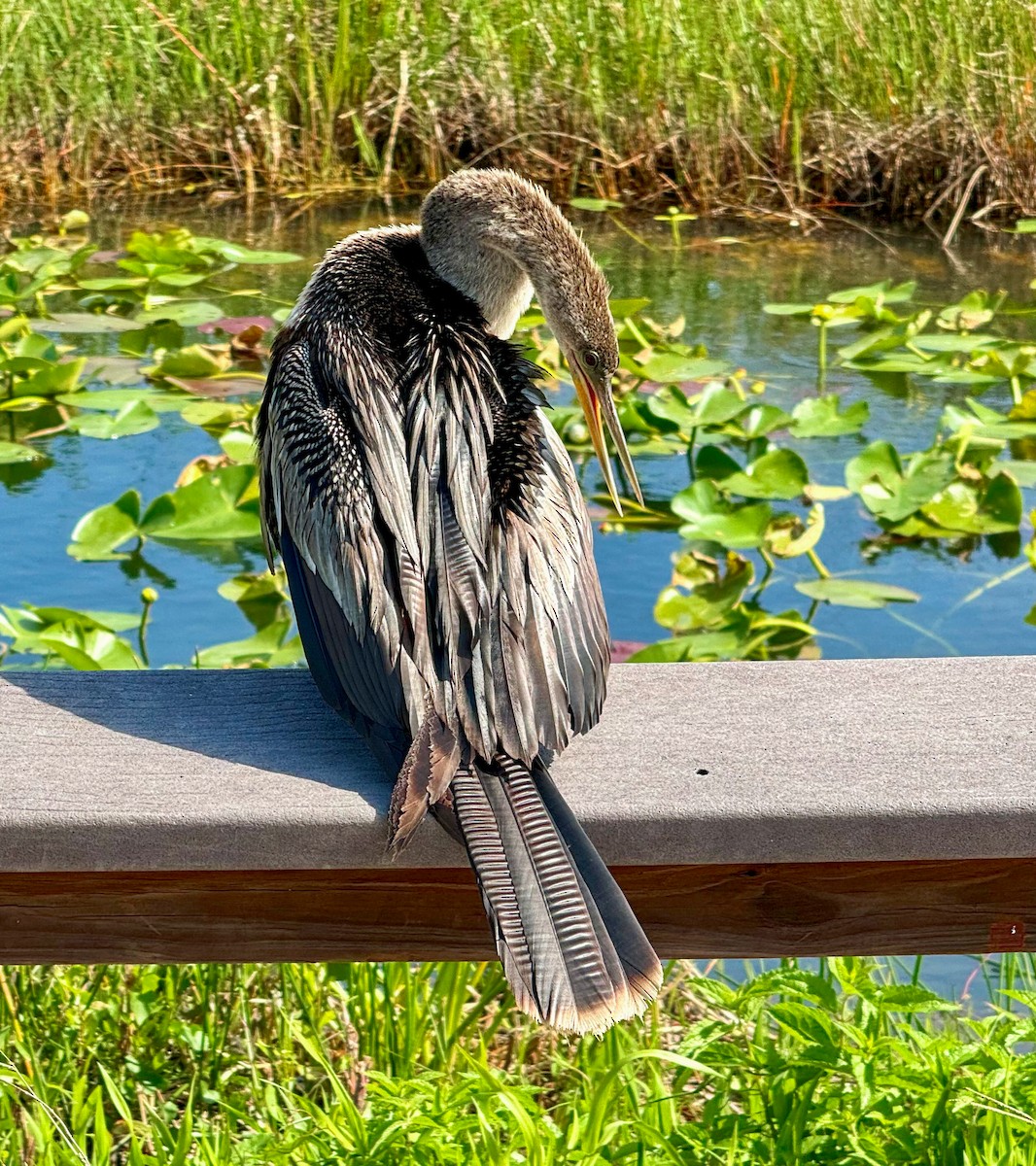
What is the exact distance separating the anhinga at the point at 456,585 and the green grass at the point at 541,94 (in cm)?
403

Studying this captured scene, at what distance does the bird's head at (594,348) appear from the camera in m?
2.13

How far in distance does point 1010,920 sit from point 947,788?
0.16 m

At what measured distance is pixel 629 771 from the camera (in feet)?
4.43

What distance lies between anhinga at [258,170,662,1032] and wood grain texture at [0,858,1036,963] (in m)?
0.10

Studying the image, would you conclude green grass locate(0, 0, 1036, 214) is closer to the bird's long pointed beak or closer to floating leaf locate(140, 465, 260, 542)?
floating leaf locate(140, 465, 260, 542)

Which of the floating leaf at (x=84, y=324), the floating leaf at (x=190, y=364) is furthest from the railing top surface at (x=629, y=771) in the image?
the floating leaf at (x=84, y=324)

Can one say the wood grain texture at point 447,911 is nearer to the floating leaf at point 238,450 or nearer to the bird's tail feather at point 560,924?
the bird's tail feather at point 560,924

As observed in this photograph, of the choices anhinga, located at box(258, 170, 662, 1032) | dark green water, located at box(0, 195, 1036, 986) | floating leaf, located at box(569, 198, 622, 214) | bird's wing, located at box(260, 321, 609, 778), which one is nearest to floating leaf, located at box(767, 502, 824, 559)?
dark green water, located at box(0, 195, 1036, 986)

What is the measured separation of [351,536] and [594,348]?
2.43 feet

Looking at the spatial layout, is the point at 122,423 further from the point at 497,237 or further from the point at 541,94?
the point at 541,94

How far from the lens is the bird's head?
2.13 metres

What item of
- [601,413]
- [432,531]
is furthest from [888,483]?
[432,531]

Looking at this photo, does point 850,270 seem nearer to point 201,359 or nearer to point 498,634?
point 201,359

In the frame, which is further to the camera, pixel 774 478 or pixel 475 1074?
pixel 774 478
